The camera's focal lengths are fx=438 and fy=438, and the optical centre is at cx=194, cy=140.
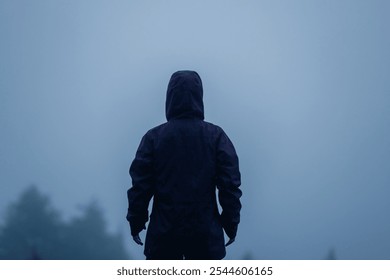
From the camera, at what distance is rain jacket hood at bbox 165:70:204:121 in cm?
229

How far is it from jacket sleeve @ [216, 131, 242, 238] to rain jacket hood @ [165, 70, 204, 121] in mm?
202

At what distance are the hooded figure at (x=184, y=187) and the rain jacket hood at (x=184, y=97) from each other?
0.6 inches

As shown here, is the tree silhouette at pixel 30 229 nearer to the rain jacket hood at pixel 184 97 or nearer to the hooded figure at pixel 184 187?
the hooded figure at pixel 184 187

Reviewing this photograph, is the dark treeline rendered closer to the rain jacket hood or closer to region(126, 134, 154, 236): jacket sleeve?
region(126, 134, 154, 236): jacket sleeve

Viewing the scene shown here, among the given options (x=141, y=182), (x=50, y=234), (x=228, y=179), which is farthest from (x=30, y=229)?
(x=228, y=179)

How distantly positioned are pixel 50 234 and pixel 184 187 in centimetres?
260

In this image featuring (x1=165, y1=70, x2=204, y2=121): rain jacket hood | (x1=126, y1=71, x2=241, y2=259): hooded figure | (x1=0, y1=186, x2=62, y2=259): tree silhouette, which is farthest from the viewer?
(x1=0, y1=186, x2=62, y2=259): tree silhouette

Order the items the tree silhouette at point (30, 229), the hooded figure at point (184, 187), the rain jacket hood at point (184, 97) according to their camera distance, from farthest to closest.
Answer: the tree silhouette at point (30, 229) < the rain jacket hood at point (184, 97) < the hooded figure at point (184, 187)

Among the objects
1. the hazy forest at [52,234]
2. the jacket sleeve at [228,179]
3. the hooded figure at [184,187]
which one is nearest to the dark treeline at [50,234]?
the hazy forest at [52,234]

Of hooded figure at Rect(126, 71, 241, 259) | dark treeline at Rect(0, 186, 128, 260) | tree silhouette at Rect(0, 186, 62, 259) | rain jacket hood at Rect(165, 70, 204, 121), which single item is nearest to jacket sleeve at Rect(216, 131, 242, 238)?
hooded figure at Rect(126, 71, 241, 259)

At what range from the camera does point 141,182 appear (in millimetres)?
2207

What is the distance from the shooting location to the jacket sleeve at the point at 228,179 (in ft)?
7.23

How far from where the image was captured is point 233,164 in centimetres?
221
